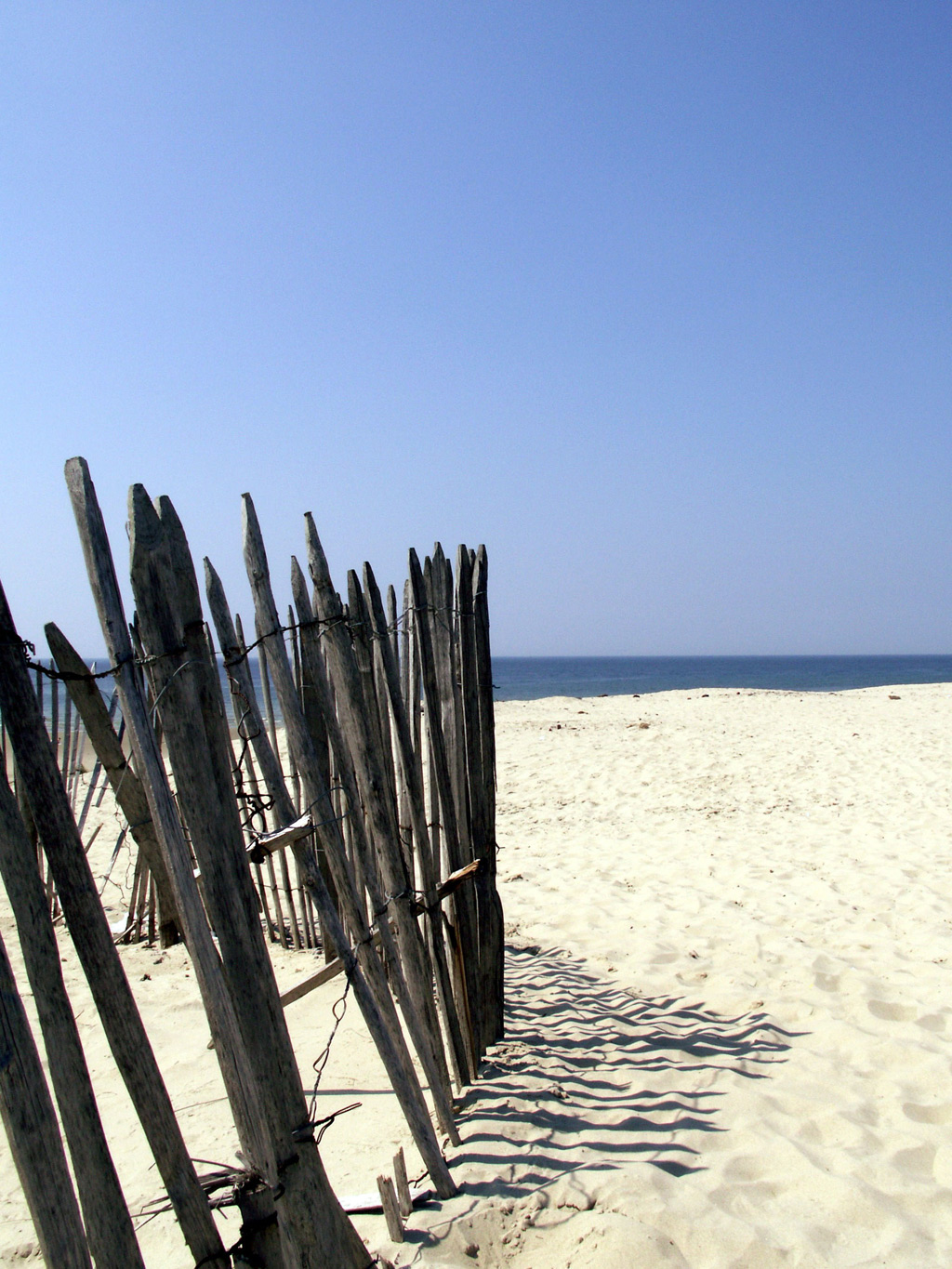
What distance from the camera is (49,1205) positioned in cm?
131

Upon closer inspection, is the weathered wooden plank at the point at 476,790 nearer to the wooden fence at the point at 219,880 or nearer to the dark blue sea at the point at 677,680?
the wooden fence at the point at 219,880

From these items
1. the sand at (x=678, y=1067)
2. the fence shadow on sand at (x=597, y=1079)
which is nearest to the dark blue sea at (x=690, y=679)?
the sand at (x=678, y=1067)

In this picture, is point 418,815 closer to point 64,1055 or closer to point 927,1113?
point 64,1055

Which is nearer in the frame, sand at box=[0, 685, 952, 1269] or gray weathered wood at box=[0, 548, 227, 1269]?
gray weathered wood at box=[0, 548, 227, 1269]

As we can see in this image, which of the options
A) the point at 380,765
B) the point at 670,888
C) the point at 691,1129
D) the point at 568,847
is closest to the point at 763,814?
the point at 568,847

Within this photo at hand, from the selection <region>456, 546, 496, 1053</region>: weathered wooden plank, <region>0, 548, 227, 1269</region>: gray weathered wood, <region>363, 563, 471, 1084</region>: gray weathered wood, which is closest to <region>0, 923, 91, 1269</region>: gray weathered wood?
<region>0, 548, 227, 1269</region>: gray weathered wood

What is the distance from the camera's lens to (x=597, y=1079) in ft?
9.67

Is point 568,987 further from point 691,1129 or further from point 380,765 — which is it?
point 380,765

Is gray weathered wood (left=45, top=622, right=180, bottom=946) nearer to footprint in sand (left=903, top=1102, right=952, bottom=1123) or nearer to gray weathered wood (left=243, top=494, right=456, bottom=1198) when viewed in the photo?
gray weathered wood (left=243, top=494, right=456, bottom=1198)

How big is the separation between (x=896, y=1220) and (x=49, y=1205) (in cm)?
213

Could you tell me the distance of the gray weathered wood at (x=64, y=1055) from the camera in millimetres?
1327

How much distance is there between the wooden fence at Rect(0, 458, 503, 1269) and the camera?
4.52ft

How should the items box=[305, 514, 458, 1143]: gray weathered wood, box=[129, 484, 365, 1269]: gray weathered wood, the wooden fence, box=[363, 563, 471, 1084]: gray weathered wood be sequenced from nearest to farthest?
the wooden fence < box=[129, 484, 365, 1269]: gray weathered wood < box=[305, 514, 458, 1143]: gray weathered wood < box=[363, 563, 471, 1084]: gray weathered wood

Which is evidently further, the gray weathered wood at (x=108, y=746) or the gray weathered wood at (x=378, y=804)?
the gray weathered wood at (x=378, y=804)
